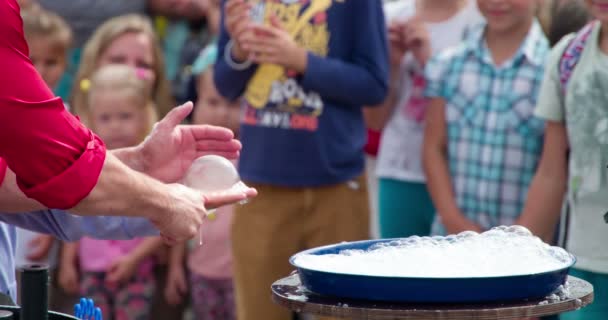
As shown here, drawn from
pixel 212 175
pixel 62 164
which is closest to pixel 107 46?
pixel 212 175

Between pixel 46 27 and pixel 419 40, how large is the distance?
1869mm

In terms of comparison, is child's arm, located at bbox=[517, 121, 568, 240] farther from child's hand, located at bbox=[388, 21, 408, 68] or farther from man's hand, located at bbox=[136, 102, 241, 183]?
man's hand, located at bbox=[136, 102, 241, 183]

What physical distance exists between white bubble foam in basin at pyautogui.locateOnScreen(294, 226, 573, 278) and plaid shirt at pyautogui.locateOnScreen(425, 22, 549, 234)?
168 cm

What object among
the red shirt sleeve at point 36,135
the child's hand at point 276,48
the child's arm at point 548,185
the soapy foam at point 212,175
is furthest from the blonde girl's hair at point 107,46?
the red shirt sleeve at point 36,135

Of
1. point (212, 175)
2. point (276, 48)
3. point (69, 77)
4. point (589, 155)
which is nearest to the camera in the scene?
point (212, 175)

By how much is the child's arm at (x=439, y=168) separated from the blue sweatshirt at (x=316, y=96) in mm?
232

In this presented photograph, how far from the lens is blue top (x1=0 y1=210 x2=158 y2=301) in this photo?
300cm

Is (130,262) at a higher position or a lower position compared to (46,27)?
lower

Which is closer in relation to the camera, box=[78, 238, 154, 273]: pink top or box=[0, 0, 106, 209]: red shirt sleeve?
box=[0, 0, 106, 209]: red shirt sleeve

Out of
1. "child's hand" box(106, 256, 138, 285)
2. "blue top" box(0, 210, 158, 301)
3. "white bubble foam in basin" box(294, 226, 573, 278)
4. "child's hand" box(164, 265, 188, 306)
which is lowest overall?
"child's hand" box(164, 265, 188, 306)

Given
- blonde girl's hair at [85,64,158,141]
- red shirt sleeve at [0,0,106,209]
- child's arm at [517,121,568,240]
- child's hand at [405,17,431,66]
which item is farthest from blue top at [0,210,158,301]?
blonde girl's hair at [85,64,158,141]

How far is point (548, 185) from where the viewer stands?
4012mm

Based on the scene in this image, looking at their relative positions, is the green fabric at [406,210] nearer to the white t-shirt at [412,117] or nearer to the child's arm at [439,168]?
the white t-shirt at [412,117]

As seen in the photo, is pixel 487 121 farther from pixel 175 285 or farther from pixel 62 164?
pixel 62 164
